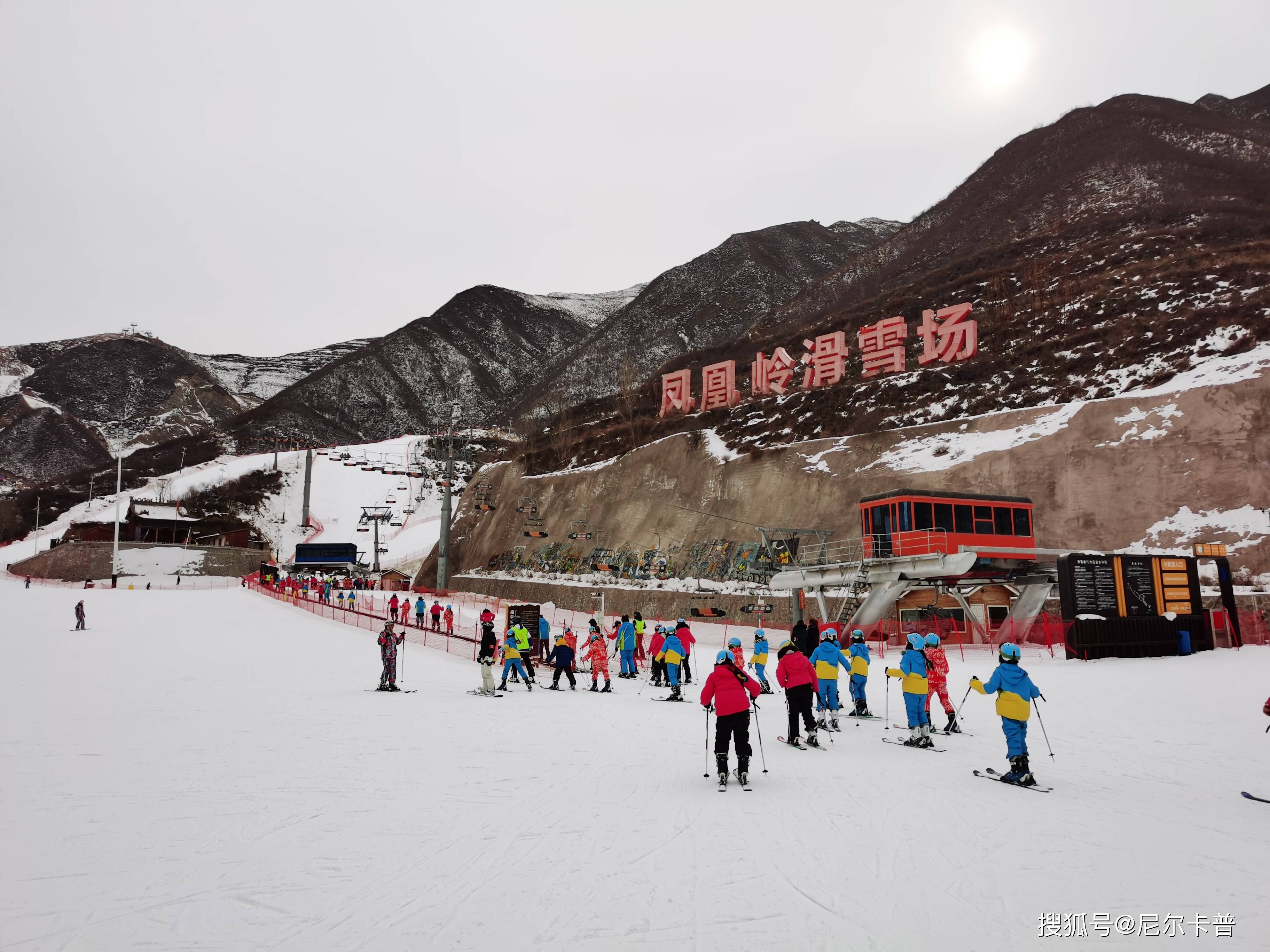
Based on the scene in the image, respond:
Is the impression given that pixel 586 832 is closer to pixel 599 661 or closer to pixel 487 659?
pixel 487 659

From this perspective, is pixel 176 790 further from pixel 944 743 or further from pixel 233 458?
pixel 233 458

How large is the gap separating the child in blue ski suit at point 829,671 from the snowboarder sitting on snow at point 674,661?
3680mm

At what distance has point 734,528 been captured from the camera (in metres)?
44.3

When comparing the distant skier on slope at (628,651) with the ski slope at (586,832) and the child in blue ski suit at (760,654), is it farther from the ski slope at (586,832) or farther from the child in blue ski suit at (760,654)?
the ski slope at (586,832)

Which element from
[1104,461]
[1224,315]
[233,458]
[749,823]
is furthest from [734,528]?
[233,458]

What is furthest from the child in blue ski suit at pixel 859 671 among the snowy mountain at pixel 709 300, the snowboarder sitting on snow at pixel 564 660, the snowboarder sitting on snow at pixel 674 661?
the snowy mountain at pixel 709 300

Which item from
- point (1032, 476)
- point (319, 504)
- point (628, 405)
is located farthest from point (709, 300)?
point (1032, 476)

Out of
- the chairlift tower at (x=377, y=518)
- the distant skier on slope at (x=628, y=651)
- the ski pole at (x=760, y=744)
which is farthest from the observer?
the chairlift tower at (x=377, y=518)

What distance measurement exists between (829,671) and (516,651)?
7.58 metres

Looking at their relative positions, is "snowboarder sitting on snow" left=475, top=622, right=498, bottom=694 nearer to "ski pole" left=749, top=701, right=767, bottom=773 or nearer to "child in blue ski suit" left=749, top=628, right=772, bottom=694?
"child in blue ski suit" left=749, top=628, right=772, bottom=694

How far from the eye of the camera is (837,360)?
53.3 meters

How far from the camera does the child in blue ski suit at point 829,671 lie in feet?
39.0

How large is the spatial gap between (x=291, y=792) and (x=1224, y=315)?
4776cm

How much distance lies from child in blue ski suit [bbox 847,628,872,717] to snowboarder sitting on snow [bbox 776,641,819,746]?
2.73 meters
